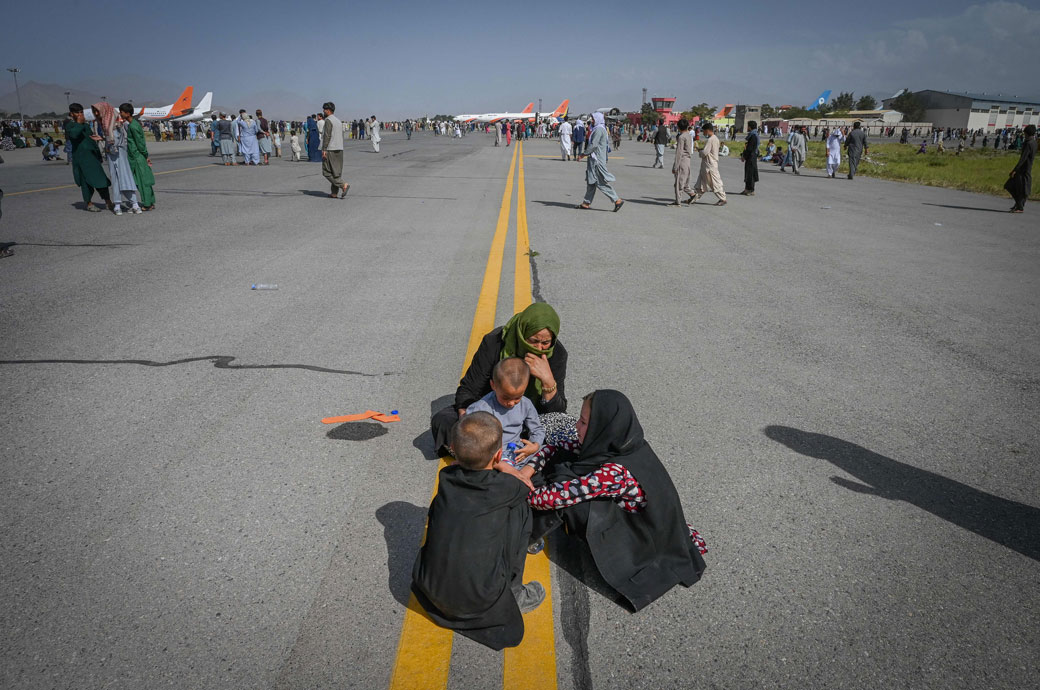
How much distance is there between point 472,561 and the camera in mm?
2277

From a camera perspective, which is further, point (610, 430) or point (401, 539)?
point (401, 539)

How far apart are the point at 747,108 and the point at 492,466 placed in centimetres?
11818

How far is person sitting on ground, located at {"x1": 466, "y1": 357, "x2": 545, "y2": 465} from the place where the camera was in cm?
320

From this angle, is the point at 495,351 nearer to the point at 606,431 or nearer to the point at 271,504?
the point at 606,431

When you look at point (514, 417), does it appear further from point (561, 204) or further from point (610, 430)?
point (561, 204)

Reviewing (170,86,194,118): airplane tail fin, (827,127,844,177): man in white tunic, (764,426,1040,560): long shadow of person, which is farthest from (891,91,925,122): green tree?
(764,426,1040,560): long shadow of person

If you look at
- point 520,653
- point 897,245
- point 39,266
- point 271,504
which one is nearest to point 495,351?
point 271,504

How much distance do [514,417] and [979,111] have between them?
432 feet

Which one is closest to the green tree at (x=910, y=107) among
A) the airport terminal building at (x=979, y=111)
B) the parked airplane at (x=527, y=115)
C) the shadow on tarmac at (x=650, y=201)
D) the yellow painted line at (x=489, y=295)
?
the airport terminal building at (x=979, y=111)

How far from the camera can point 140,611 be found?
7.70ft

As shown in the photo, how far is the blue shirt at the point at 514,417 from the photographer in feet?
10.9

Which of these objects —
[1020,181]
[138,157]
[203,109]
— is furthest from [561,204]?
[203,109]

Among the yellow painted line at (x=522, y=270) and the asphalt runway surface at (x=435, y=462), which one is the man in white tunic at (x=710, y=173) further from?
the asphalt runway surface at (x=435, y=462)

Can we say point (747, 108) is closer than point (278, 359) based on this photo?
No
